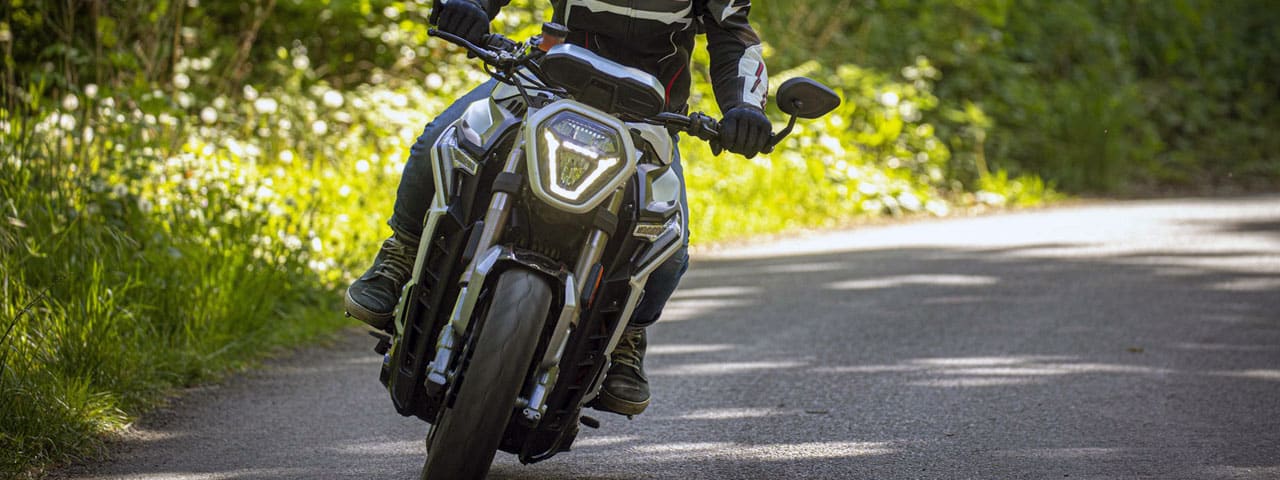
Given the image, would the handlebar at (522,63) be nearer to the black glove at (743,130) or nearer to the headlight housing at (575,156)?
the black glove at (743,130)

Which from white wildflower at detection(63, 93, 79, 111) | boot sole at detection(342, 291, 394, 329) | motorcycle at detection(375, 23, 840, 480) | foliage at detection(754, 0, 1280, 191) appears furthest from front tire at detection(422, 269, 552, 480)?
foliage at detection(754, 0, 1280, 191)

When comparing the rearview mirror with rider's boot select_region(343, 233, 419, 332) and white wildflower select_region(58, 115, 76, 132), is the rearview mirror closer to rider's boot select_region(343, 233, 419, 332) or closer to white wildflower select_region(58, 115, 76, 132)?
rider's boot select_region(343, 233, 419, 332)

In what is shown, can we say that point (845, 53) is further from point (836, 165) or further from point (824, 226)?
point (824, 226)

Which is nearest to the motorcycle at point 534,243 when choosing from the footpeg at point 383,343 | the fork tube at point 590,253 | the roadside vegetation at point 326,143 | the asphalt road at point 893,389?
the fork tube at point 590,253

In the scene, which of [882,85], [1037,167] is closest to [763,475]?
[882,85]

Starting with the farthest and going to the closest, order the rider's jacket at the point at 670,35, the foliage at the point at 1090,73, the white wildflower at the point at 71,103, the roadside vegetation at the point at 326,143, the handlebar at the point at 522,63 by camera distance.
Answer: the foliage at the point at 1090,73
the white wildflower at the point at 71,103
the roadside vegetation at the point at 326,143
the rider's jacket at the point at 670,35
the handlebar at the point at 522,63

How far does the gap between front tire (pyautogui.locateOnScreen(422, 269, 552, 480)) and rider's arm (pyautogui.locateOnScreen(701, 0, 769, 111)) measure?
2.95ft

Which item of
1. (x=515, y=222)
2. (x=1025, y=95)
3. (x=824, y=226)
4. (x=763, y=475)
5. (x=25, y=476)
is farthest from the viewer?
(x=1025, y=95)

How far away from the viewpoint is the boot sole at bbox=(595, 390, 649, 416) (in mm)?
4008

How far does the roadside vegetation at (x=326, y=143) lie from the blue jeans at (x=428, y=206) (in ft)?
4.05

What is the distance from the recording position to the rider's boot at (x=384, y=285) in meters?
3.90

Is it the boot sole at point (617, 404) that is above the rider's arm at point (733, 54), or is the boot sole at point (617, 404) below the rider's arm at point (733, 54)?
below

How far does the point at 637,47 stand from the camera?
4.05 meters

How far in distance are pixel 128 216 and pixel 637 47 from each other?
10.3ft
